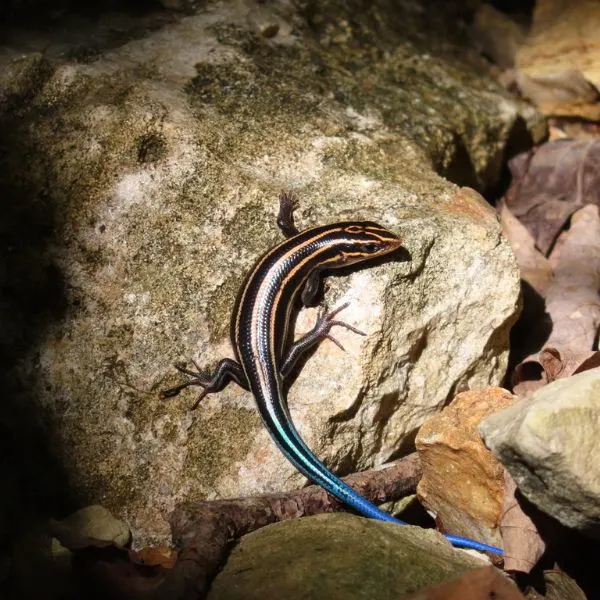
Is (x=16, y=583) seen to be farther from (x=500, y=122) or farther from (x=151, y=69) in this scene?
(x=500, y=122)

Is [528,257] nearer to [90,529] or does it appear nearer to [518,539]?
[518,539]

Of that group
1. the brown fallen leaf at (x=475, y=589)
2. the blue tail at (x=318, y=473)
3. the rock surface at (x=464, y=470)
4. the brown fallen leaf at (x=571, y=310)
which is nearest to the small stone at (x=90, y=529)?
the blue tail at (x=318, y=473)

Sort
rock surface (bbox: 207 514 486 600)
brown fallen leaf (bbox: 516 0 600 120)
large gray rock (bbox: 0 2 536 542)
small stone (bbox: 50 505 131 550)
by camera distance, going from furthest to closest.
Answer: brown fallen leaf (bbox: 516 0 600 120) < large gray rock (bbox: 0 2 536 542) < small stone (bbox: 50 505 131 550) < rock surface (bbox: 207 514 486 600)

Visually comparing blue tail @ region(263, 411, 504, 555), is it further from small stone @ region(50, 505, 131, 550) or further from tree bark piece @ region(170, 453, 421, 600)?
small stone @ region(50, 505, 131, 550)

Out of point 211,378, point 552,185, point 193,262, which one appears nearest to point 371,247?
point 193,262

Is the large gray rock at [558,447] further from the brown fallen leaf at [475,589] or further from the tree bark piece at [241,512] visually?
the tree bark piece at [241,512]

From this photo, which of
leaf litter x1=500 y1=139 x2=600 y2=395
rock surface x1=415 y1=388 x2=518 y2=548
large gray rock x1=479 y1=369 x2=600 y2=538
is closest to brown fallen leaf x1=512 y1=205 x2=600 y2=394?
leaf litter x1=500 y1=139 x2=600 y2=395
